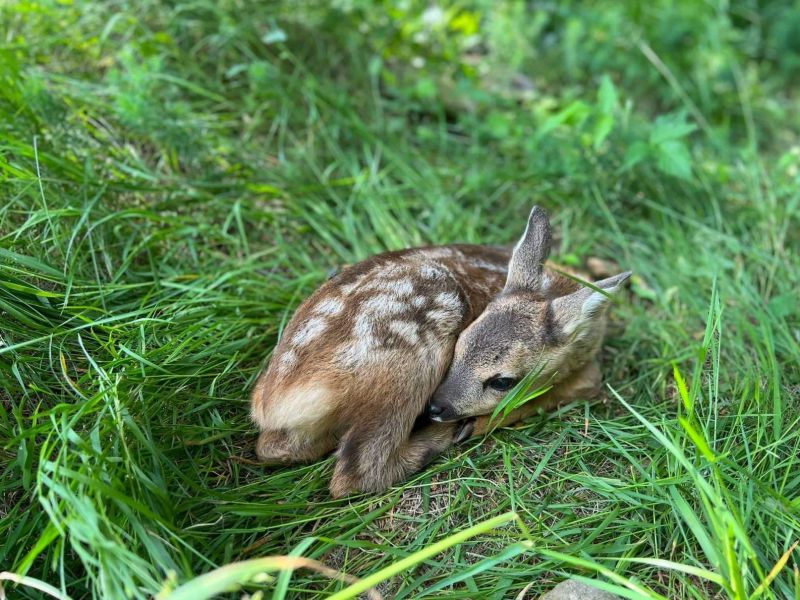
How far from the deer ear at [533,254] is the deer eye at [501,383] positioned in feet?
1.53

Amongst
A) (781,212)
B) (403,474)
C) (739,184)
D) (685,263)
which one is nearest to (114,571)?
(403,474)

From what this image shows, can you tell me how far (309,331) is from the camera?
2.75 metres

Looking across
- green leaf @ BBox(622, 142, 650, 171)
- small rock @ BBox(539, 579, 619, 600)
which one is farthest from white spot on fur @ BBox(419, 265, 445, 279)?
green leaf @ BBox(622, 142, 650, 171)

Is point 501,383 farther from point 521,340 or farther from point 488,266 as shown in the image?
point 488,266

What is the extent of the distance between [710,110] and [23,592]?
5557 millimetres

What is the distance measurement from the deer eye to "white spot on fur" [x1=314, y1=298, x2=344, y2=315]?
2.42 ft

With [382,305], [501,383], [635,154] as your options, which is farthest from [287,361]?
[635,154]

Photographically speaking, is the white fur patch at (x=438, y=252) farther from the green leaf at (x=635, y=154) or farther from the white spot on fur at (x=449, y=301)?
the green leaf at (x=635, y=154)

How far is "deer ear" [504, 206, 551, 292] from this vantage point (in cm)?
320

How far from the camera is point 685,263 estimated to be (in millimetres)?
3902

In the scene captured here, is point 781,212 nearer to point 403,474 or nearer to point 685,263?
point 685,263

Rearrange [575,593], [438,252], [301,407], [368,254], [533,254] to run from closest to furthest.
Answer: [575,593]
[301,407]
[533,254]
[438,252]
[368,254]

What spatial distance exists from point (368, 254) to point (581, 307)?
1426mm

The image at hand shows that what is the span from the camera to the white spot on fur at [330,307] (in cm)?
280
